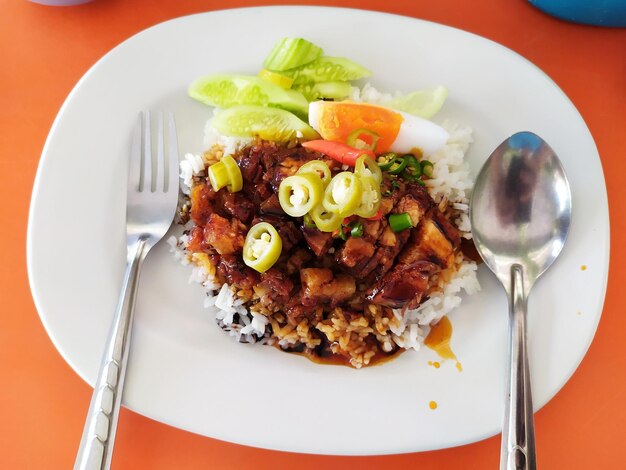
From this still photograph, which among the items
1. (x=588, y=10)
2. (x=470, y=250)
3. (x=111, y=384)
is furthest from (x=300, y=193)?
(x=588, y=10)

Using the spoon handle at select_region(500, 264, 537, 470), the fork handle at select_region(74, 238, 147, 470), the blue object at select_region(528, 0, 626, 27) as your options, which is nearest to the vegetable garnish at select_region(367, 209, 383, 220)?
the spoon handle at select_region(500, 264, 537, 470)

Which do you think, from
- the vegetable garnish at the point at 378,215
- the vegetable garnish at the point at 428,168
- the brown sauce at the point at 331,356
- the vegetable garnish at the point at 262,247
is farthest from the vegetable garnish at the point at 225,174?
the vegetable garnish at the point at 428,168

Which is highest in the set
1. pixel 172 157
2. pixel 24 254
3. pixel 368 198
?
pixel 172 157

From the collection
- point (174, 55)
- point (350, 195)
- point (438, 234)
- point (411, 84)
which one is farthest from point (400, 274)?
point (174, 55)

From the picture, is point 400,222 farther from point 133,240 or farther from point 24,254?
point 24,254

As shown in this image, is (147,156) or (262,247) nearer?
(262,247)

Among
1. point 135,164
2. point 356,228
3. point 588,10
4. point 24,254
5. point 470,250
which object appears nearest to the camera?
point 356,228
